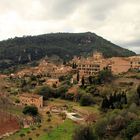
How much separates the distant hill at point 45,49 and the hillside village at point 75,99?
205 feet

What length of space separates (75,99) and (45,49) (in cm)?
11189

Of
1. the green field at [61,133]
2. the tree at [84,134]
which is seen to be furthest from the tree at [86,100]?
the tree at [84,134]

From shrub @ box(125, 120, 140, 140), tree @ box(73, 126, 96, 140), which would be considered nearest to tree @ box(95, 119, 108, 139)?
tree @ box(73, 126, 96, 140)

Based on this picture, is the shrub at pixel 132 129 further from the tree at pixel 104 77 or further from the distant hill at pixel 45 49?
the distant hill at pixel 45 49

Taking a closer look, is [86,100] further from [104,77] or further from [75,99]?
[104,77]

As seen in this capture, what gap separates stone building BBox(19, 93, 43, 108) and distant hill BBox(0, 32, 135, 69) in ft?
280

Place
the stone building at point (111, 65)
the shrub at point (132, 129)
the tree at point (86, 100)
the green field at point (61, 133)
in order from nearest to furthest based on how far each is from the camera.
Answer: the shrub at point (132, 129)
the green field at point (61, 133)
the tree at point (86, 100)
the stone building at point (111, 65)

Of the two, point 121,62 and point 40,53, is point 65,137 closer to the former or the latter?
point 121,62

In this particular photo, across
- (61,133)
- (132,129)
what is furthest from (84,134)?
(61,133)

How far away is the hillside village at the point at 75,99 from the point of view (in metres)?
43.8

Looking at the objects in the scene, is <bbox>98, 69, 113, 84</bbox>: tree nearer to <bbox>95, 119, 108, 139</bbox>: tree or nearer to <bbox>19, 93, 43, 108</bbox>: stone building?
<bbox>19, 93, 43, 108</bbox>: stone building

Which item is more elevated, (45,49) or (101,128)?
(45,49)

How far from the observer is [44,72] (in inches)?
3848

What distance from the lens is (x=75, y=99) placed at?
6400 centimetres
